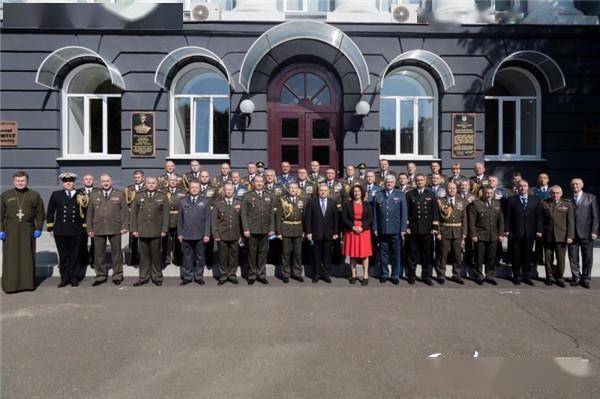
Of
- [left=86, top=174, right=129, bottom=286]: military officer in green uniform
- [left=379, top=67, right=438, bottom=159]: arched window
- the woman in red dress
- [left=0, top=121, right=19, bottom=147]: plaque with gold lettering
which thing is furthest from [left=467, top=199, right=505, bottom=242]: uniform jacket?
[left=0, top=121, right=19, bottom=147]: plaque with gold lettering

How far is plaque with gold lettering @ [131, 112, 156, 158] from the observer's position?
11188 mm

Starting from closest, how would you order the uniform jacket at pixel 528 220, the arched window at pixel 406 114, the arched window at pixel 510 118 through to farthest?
the uniform jacket at pixel 528 220, the arched window at pixel 406 114, the arched window at pixel 510 118

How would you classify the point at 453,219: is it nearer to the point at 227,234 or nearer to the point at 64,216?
the point at 227,234

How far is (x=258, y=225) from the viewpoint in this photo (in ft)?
23.4

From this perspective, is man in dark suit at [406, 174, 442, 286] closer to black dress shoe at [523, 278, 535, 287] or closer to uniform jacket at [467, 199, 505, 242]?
uniform jacket at [467, 199, 505, 242]

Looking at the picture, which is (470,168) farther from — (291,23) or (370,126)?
(291,23)

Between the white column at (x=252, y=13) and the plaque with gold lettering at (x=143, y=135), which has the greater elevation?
the white column at (x=252, y=13)

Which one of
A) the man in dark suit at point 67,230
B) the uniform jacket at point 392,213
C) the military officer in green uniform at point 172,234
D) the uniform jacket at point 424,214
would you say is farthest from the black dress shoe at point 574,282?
the man in dark suit at point 67,230

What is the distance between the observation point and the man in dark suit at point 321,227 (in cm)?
725

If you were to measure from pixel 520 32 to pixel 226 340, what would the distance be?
455 inches

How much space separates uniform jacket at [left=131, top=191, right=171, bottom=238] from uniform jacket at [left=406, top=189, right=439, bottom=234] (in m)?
4.31

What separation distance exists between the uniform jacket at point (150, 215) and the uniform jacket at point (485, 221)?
17.5ft

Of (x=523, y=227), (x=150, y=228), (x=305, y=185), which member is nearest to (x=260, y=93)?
(x=305, y=185)

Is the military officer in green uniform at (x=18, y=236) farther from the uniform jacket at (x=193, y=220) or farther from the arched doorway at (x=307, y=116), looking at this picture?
the arched doorway at (x=307, y=116)
